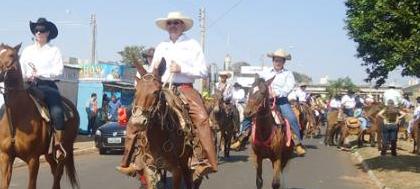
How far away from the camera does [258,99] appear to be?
10.4 m

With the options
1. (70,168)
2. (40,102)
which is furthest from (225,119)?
(40,102)

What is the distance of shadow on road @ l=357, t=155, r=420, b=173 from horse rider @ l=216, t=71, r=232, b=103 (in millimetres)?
4300

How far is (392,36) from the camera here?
43.2ft

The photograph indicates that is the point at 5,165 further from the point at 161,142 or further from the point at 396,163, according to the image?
the point at 396,163

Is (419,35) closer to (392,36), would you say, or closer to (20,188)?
(392,36)

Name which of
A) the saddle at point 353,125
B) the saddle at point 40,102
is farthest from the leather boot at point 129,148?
the saddle at point 353,125

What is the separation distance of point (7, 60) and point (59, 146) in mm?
1668

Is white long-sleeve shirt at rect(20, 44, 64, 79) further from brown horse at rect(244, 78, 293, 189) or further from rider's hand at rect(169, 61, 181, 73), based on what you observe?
brown horse at rect(244, 78, 293, 189)

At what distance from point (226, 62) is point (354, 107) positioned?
48.6 metres

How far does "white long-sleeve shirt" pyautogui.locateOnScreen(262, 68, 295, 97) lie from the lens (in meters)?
11.5

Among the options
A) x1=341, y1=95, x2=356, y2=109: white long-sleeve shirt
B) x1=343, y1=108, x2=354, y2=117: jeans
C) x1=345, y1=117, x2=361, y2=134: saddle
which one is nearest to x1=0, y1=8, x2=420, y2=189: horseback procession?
x1=345, y1=117, x2=361, y2=134: saddle

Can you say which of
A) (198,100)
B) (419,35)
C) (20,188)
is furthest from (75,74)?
(198,100)

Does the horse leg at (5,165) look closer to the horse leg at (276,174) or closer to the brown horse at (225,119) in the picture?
the horse leg at (276,174)

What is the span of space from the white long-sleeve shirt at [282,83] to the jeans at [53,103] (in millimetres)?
3823
